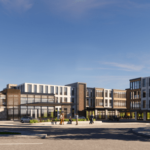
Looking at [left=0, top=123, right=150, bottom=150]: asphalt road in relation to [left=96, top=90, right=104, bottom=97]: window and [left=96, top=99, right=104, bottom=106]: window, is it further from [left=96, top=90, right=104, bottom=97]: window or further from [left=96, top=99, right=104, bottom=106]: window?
[left=96, top=99, right=104, bottom=106]: window

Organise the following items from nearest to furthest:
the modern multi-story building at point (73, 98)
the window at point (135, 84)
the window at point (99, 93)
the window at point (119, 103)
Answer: the modern multi-story building at point (73, 98) → the window at point (135, 84) → the window at point (99, 93) → the window at point (119, 103)

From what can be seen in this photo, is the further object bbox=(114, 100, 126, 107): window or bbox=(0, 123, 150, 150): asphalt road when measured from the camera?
bbox=(114, 100, 126, 107): window

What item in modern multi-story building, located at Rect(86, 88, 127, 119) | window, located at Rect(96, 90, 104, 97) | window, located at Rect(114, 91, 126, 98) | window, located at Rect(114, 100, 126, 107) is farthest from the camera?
window, located at Rect(114, 91, 126, 98)

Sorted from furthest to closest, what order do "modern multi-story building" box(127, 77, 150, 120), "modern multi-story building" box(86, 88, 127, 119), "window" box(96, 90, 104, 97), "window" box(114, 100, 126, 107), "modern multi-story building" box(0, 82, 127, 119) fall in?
"window" box(114, 100, 126, 107) < "window" box(96, 90, 104, 97) < "modern multi-story building" box(86, 88, 127, 119) < "modern multi-story building" box(0, 82, 127, 119) < "modern multi-story building" box(127, 77, 150, 120)

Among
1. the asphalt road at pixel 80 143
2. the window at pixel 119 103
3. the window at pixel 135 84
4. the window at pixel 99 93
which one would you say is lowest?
the window at pixel 119 103

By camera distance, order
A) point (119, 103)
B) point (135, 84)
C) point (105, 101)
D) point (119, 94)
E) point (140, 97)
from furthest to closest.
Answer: point (119, 103), point (119, 94), point (105, 101), point (135, 84), point (140, 97)

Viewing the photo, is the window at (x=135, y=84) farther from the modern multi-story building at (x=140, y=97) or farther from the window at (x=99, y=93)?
the window at (x=99, y=93)

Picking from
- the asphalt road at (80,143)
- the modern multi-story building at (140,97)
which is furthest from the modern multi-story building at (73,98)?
the asphalt road at (80,143)

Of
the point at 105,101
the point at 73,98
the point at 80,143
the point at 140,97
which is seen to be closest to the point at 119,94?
the point at 105,101

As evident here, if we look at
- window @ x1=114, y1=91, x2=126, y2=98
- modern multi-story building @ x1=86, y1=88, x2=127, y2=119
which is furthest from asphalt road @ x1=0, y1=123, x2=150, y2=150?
window @ x1=114, y1=91, x2=126, y2=98

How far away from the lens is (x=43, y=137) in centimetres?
1502

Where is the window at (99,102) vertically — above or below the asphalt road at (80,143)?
below

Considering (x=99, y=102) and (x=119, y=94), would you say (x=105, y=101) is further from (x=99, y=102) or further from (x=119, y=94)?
(x=119, y=94)

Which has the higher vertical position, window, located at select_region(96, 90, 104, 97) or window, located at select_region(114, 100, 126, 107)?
window, located at select_region(96, 90, 104, 97)
